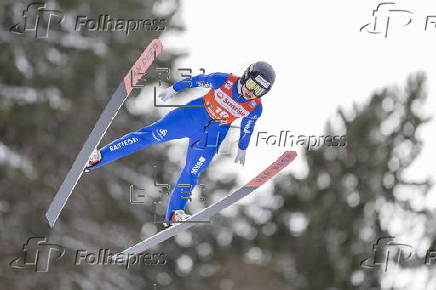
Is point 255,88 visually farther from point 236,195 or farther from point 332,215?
point 332,215

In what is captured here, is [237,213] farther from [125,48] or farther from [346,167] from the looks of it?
[125,48]

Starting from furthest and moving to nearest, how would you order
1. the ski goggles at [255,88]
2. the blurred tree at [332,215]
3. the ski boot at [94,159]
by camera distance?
1. the blurred tree at [332,215]
2. the ski boot at [94,159]
3. the ski goggles at [255,88]

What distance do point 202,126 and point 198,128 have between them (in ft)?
0.16

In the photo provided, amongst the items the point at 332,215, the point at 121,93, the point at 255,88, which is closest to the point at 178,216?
the point at 121,93

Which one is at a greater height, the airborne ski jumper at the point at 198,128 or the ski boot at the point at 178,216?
the airborne ski jumper at the point at 198,128

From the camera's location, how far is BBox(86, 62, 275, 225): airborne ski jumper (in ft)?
26.4

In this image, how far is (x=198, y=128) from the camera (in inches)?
328

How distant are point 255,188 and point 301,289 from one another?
2214cm

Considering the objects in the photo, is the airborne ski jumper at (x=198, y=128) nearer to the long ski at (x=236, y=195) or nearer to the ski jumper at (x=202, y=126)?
the ski jumper at (x=202, y=126)

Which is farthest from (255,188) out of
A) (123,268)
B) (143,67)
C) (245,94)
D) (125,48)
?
(123,268)

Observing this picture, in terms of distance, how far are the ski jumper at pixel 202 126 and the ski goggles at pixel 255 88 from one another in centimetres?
31

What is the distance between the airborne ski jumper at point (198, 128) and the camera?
804 centimetres

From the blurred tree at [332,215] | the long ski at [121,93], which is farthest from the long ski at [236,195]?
the blurred tree at [332,215]

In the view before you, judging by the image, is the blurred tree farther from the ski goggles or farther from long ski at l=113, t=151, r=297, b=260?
the ski goggles
